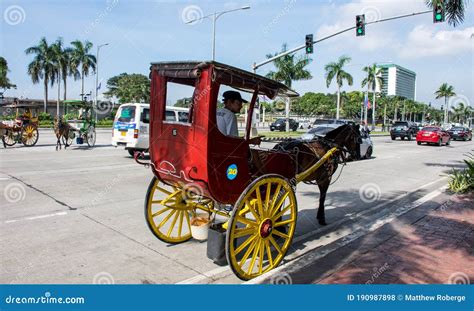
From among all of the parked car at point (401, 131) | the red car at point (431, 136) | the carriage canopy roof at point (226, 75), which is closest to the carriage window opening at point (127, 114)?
the carriage canopy roof at point (226, 75)

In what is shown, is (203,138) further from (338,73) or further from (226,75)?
(338,73)

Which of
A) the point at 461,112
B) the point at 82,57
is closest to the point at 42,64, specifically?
the point at 82,57

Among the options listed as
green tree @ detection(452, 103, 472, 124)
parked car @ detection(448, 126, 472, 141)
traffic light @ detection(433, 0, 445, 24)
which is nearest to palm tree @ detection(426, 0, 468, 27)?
traffic light @ detection(433, 0, 445, 24)

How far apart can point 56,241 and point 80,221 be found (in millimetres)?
926

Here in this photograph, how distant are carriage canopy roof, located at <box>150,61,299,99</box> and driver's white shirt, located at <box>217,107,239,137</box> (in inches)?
12.3

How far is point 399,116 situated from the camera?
5027 inches

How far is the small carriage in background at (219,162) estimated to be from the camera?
3.94m

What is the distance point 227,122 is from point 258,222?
121cm

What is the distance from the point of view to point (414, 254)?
509 centimetres

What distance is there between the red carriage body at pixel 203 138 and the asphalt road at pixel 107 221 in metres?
1.06

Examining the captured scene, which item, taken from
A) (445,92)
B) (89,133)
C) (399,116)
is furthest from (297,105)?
(89,133)

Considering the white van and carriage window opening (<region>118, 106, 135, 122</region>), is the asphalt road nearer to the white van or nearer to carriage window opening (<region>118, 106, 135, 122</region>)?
the white van

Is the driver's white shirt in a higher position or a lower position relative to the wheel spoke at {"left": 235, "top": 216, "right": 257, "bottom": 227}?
higher

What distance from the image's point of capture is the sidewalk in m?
4.35
